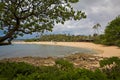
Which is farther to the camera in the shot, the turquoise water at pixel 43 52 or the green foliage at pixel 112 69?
the turquoise water at pixel 43 52

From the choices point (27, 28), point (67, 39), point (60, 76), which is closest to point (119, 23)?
point (27, 28)

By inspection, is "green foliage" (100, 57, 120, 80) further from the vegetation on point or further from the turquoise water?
the turquoise water

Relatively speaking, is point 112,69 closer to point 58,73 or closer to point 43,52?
point 58,73

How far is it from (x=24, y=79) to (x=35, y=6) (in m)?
5.04

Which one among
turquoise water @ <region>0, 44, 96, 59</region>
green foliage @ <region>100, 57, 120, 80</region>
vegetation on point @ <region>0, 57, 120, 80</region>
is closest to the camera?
vegetation on point @ <region>0, 57, 120, 80</region>

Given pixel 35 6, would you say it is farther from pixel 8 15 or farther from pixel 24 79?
pixel 24 79

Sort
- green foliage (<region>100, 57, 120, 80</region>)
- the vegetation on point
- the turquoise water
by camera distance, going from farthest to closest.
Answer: the turquoise water < green foliage (<region>100, 57, 120, 80</region>) < the vegetation on point

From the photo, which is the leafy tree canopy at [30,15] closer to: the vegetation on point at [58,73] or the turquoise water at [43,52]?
the vegetation on point at [58,73]

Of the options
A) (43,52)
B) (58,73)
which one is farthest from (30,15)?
(43,52)

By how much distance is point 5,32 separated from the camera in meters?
16.4

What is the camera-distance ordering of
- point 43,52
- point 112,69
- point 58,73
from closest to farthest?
point 58,73 → point 112,69 → point 43,52

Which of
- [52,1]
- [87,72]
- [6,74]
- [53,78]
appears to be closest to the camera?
[53,78]

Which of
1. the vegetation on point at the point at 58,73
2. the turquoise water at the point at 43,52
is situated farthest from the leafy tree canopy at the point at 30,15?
the turquoise water at the point at 43,52

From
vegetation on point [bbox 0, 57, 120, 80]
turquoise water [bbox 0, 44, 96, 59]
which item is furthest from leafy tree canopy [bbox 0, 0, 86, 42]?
turquoise water [bbox 0, 44, 96, 59]
